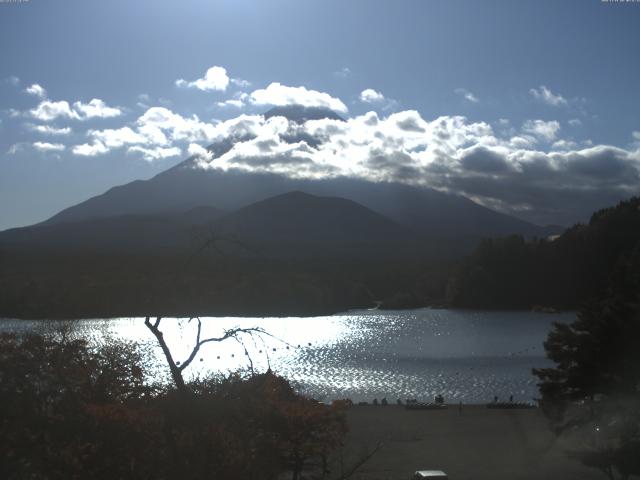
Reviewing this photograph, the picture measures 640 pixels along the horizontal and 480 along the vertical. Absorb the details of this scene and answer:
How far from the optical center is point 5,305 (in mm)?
40938

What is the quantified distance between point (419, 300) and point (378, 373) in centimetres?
6485

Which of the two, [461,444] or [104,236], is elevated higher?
[104,236]

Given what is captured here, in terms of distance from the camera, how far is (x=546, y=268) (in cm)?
9962

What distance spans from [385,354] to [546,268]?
59.5 metres

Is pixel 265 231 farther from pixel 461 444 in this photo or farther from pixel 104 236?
pixel 461 444

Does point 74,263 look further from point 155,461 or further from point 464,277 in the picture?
point 464,277

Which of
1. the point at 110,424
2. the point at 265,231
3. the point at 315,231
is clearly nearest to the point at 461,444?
the point at 110,424

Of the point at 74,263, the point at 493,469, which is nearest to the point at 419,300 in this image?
the point at 74,263

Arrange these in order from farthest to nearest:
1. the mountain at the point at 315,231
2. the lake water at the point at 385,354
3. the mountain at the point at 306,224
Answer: the mountain at the point at 306,224 < the mountain at the point at 315,231 < the lake water at the point at 385,354

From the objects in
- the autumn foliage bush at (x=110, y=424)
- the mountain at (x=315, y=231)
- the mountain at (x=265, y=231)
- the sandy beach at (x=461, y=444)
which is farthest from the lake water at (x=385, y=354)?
the mountain at (x=315, y=231)

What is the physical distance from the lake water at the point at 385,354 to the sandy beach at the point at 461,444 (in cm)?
356

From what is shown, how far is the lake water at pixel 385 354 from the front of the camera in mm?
33469

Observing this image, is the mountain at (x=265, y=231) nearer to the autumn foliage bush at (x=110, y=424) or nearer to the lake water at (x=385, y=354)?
the lake water at (x=385, y=354)

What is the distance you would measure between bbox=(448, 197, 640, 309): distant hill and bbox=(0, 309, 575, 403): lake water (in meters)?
17.3
